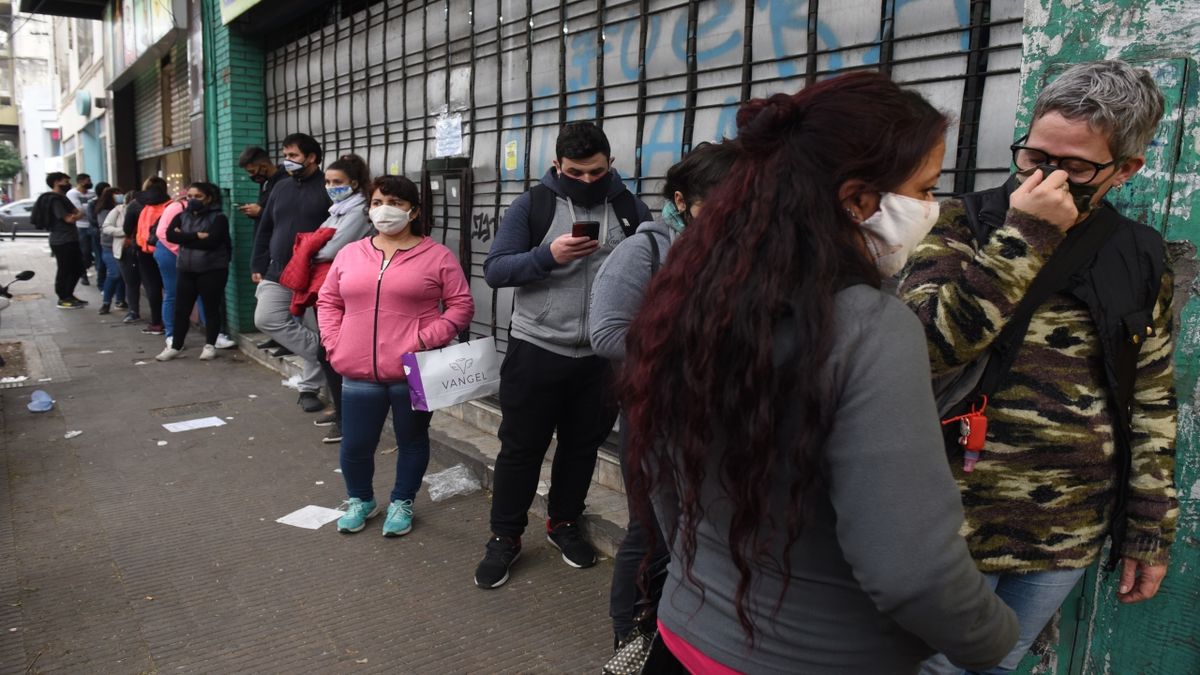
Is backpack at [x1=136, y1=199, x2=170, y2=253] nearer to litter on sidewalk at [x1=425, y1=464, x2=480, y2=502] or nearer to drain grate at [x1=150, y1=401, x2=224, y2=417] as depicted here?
drain grate at [x1=150, y1=401, x2=224, y2=417]

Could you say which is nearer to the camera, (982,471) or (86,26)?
(982,471)

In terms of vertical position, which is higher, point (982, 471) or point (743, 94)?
point (743, 94)

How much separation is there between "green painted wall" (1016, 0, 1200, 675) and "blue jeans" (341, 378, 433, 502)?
8.98 feet

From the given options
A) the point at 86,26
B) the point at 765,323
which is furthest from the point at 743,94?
the point at 86,26

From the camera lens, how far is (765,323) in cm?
108

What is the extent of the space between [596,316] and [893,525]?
153 centimetres

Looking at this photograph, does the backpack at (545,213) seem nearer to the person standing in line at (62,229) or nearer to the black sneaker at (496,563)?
the black sneaker at (496,563)

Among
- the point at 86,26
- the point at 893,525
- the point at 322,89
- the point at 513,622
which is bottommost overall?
the point at 513,622

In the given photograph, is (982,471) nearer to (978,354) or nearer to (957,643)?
(978,354)

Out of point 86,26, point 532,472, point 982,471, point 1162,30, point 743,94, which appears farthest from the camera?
point 86,26

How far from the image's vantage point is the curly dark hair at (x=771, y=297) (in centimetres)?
108

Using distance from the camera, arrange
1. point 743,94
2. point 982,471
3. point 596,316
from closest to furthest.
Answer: point 982,471
point 596,316
point 743,94

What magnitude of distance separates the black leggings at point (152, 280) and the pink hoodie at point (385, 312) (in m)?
6.44

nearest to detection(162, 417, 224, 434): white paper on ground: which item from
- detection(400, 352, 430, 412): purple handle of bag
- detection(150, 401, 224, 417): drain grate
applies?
detection(150, 401, 224, 417): drain grate
